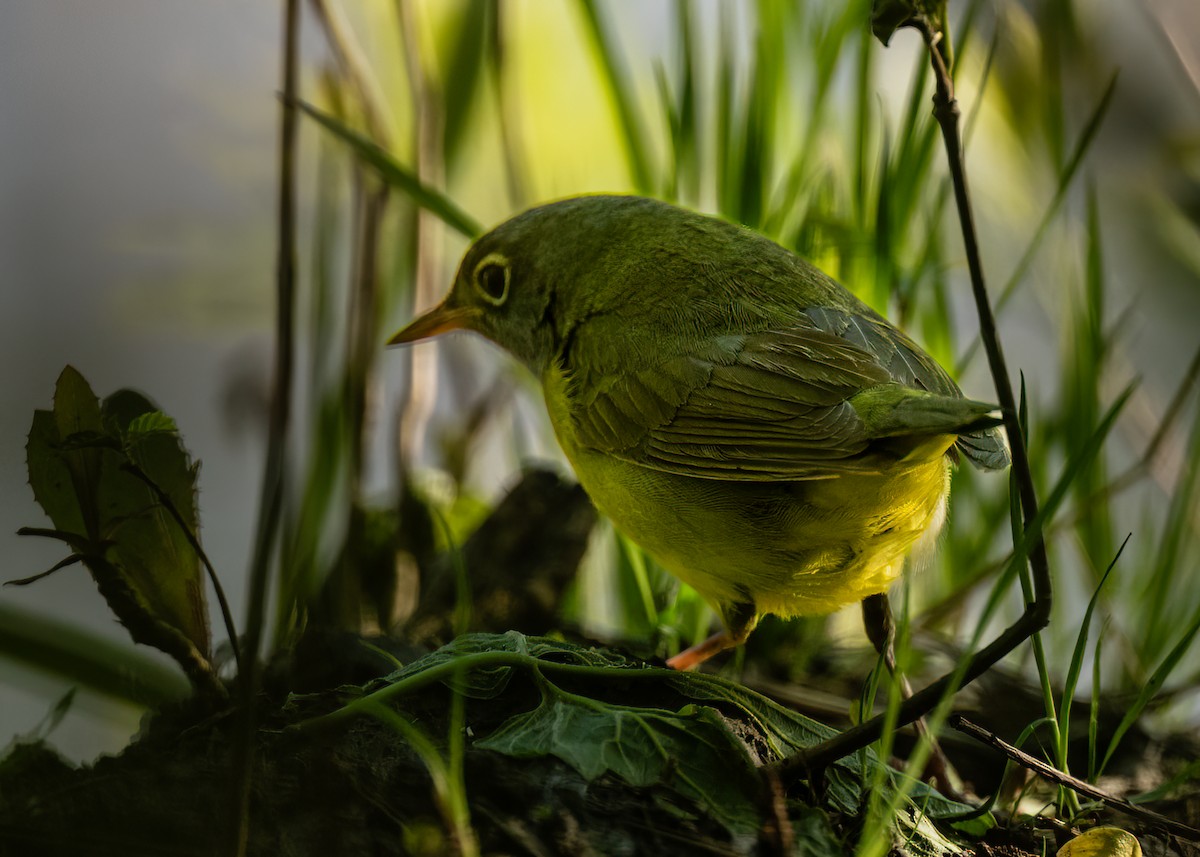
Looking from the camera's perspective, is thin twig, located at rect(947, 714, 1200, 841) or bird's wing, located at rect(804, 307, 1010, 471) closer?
thin twig, located at rect(947, 714, 1200, 841)

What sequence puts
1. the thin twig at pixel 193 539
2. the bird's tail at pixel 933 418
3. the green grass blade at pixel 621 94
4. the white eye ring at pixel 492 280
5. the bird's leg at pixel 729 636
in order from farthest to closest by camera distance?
the green grass blade at pixel 621 94 → the white eye ring at pixel 492 280 → the bird's leg at pixel 729 636 → the bird's tail at pixel 933 418 → the thin twig at pixel 193 539

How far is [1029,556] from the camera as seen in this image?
1.76 m

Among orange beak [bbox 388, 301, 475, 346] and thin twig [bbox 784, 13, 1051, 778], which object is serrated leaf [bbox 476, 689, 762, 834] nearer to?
thin twig [bbox 784, 13, 1051, 778]

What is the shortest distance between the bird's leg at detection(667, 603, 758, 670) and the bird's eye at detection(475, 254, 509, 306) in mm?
1159

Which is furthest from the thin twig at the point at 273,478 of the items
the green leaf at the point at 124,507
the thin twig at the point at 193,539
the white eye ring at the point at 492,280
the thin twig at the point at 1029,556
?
the white eye ring at the point at 492,280

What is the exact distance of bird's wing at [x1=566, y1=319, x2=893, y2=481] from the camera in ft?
6.57

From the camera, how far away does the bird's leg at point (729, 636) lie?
8.09 ft

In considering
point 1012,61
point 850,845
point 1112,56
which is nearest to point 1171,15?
point 1112,56

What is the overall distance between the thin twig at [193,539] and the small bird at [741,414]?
102cm

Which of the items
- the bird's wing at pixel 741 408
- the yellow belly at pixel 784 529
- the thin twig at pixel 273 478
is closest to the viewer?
the thin twig at pixel 273 478

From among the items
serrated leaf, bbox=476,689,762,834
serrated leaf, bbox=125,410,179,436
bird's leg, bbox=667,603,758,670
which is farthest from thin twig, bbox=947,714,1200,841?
serrated leaf, bbox=125,410,179,436

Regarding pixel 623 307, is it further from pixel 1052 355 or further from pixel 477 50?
pixel 1052 355

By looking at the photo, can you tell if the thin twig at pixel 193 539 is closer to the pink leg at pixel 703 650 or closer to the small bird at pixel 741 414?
the small bird at pixel 741 414

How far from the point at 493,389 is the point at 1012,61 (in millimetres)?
2314
